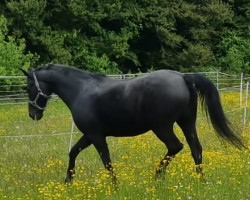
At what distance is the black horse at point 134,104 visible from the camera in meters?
7.68

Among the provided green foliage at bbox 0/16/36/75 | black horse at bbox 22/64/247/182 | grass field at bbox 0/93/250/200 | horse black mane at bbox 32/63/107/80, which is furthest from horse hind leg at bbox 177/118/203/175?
green foliage at bbox 0/16/36/75

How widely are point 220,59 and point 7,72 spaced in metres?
17.6

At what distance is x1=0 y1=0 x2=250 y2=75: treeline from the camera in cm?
3272

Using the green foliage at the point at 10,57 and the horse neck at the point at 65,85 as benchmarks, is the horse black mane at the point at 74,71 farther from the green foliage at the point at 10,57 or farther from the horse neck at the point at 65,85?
the green foliage at the point at 10,57

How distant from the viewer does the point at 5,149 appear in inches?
435

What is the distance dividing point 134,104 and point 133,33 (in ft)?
98.0

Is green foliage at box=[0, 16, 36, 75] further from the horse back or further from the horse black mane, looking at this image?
the horse back

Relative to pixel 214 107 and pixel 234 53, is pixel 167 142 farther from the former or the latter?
pixel 234 53

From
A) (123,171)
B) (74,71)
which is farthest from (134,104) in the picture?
(74,71)

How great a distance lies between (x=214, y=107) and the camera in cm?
814

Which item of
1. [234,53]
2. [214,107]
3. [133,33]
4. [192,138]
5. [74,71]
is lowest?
[234,53]

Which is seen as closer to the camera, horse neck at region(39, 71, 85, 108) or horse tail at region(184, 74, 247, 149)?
horse tail at region(184, 74, 247, 149)

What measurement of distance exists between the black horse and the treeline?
873 inches

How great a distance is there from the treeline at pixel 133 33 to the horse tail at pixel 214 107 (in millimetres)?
22845
